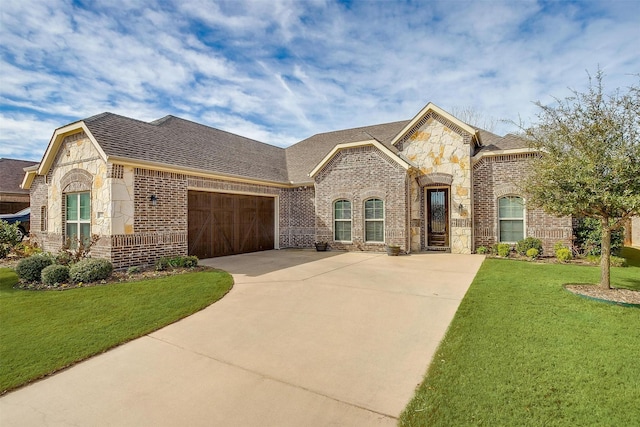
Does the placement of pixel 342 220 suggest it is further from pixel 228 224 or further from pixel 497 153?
pixel 497 153

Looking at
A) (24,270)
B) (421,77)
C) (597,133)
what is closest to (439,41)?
(421,77)

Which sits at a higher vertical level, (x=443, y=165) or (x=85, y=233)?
(x=443, y=165)

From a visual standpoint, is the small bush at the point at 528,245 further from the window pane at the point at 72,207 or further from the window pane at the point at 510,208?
the window pane at the point at 72,207

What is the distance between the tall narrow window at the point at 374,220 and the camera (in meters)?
13.7

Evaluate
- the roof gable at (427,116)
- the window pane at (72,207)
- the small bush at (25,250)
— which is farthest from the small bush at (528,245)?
the small bush at (25,250)

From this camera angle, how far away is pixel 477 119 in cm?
2830

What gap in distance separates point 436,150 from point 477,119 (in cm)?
1812

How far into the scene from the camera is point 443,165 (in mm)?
13586

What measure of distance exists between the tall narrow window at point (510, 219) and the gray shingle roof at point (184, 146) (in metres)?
10.1

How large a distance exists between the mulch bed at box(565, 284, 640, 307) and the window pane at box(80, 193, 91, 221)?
13767 millimetres

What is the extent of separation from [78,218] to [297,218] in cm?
893

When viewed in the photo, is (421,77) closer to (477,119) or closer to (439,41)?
(439,41)

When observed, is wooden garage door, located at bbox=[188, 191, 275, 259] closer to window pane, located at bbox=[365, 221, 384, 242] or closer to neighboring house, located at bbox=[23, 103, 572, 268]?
neighboring house, located at bbox=[23, 103, 572, 268]

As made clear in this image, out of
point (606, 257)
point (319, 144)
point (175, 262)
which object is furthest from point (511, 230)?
point (175, 262)
